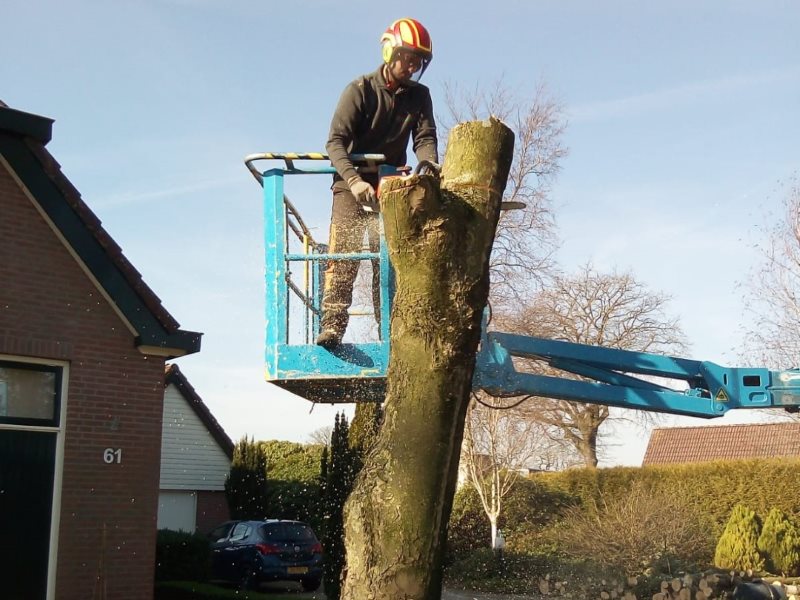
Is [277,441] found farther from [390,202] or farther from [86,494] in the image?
[390,202]

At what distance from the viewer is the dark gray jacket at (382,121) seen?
219 inches

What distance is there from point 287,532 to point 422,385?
15.4 meters

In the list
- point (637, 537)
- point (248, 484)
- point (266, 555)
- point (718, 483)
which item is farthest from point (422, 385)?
point (248, 484)

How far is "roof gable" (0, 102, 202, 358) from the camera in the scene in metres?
9.37

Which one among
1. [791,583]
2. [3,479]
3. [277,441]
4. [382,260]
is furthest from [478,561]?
[382,260]

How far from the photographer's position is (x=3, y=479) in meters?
8.95

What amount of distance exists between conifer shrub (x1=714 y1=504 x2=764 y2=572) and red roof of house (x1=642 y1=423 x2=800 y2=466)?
1258 cm

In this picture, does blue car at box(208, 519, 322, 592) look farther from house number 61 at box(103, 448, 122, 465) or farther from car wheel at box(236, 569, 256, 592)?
house number 61 at box(103, 448, 122, 465)

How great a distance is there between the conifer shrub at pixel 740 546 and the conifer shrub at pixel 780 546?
21 cm

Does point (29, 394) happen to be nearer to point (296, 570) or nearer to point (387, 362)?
point (387, 362)

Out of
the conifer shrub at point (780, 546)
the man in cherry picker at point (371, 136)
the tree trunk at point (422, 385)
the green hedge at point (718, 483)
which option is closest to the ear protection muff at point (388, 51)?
the man in cherry picker at point (371, 136)

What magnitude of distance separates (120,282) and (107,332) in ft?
1.75

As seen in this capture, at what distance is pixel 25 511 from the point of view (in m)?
9.06

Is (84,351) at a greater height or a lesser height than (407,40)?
lesser
